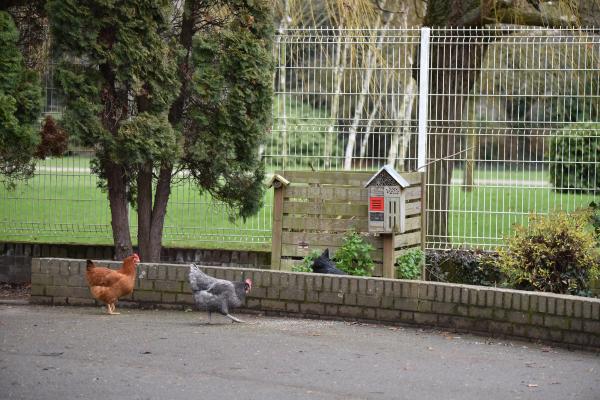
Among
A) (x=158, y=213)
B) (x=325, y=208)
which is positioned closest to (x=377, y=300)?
(x=325, y=208)

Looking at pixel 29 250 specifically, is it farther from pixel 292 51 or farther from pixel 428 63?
pixel 428 63

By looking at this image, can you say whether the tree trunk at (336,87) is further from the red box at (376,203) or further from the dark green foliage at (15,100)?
the dark green foliage at (15,100)

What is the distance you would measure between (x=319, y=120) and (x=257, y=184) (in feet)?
3.40

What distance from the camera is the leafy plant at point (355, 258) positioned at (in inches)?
429

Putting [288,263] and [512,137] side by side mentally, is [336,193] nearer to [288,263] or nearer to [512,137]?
[288,263]

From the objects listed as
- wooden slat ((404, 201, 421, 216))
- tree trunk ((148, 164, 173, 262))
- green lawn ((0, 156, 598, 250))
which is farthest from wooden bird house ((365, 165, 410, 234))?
tree trunk ((148, 164, 173, 262))

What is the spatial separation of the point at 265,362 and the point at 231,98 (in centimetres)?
418

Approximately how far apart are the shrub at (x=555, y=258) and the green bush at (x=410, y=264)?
46.5 inches

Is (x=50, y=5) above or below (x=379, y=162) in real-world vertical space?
above

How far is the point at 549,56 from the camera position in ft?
38.6

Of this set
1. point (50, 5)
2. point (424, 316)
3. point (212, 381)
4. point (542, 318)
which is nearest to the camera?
point (212, 381)

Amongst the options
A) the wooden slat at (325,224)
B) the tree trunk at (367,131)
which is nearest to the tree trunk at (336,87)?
the tree trunk at (367,131)

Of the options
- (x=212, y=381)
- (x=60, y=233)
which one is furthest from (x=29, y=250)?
(x=212, y=381)

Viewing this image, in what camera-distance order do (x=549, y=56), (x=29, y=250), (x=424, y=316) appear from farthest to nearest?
(x=29, y=250) < (x=549, y=56) < (x=424, y=316)
